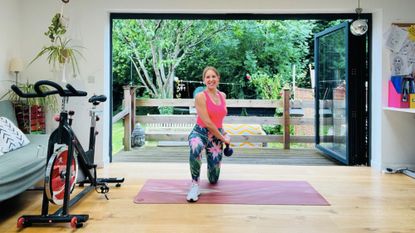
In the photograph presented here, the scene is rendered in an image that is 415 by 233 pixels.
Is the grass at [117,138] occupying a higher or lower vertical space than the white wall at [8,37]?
lower

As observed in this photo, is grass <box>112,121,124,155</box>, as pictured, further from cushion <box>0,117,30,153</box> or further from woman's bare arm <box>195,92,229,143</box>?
woman's bare arm <box>195,92,229,143</box>

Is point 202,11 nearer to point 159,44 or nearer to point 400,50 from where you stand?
point 400,50

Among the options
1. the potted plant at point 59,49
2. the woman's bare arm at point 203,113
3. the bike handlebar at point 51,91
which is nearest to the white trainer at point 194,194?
the woman's bare arm at point 203,113

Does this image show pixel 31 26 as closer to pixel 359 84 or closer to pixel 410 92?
pixel 359 84

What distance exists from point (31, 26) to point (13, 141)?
6.04 ft

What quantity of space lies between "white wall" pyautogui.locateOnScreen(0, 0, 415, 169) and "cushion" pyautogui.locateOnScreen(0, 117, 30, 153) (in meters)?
1.14

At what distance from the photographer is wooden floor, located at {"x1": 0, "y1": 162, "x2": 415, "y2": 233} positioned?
260cm

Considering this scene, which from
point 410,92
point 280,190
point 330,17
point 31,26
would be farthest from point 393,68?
point 31,26

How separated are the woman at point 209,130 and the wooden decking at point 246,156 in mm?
1527

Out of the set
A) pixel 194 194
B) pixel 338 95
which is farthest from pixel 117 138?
pixel 194 194

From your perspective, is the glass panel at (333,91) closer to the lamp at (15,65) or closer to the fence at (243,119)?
the fence at (243,119)

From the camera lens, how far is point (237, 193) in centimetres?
347

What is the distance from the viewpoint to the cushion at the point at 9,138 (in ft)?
10.8

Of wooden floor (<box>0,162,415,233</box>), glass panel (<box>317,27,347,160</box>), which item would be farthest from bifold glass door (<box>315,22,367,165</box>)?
wooden floor (<box>0,162,415,233</box>)
